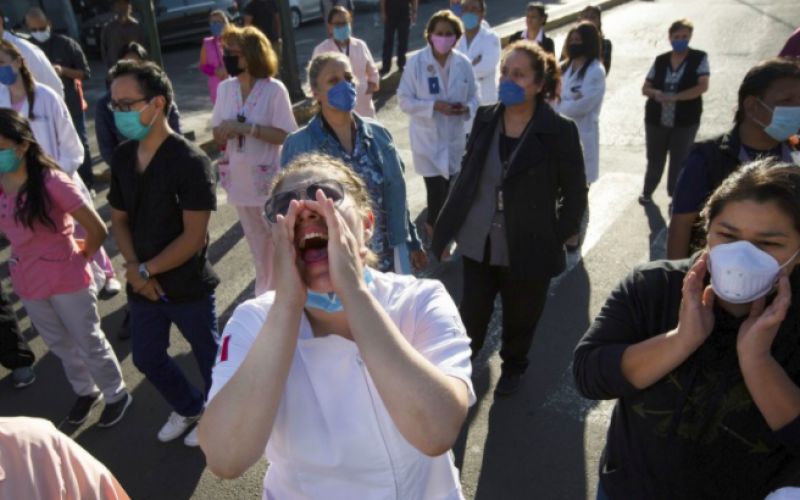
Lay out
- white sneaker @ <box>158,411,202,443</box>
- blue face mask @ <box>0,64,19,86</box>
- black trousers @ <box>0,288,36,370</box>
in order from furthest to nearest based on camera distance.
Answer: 1. blue face mask @ <box>0,64,19,86</box>
2. black trousers @ <box>0,288,36,370</box>
3. white sneaker @ <box>158,411,202,443</box>

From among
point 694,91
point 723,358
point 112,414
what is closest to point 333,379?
point 723,358

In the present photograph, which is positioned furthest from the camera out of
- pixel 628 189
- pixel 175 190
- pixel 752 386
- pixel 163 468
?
pixel 628 189

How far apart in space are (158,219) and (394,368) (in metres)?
2.25

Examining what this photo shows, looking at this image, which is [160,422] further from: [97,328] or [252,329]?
[252,329]

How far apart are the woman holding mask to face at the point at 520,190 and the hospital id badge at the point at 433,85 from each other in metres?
2.10

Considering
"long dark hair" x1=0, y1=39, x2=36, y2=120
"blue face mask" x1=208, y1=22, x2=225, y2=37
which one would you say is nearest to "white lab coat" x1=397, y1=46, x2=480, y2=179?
"long dark hair" x1=0, y1=39, x2=36, y2=120

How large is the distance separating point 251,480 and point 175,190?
1.55 metres

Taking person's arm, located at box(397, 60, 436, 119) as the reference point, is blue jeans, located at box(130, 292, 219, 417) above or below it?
below

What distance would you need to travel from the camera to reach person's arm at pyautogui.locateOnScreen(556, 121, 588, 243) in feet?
12.0

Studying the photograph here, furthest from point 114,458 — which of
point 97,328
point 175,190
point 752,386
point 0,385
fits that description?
point 752,386

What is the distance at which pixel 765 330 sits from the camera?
1.78 metres

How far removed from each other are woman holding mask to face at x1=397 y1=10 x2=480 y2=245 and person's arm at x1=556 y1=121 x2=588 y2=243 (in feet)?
7.53

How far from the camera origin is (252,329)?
185 centimetres

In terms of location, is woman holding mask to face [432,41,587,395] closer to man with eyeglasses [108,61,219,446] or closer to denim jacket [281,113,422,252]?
denim jacket [281,113,422,252]
